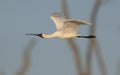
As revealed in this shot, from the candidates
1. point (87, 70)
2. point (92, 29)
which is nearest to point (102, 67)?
point (87, 70)

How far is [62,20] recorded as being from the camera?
9336 millimetres

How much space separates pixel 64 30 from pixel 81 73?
5.64m

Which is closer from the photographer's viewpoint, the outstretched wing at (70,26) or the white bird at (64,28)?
the outstretched wing at (70,26)

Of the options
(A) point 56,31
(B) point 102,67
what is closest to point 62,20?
(A) point 56,31

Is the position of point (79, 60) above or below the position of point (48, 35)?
below

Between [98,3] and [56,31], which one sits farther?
[98,3]

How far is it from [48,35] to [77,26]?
2.93ft

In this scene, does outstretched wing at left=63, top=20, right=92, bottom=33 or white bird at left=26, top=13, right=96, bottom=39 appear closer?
outstretched wing at left=63, top=20, right=92, bottom=33

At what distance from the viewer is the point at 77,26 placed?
8688 millimetres

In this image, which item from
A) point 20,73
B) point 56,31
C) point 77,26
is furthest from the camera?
point 20,73

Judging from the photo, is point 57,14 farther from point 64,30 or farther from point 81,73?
point 81,73

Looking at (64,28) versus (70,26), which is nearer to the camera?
(70,26)

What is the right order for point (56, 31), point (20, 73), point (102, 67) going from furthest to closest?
point (102, 67), point (20, 73), point (56, 31)

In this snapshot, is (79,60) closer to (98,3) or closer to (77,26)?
(98,3)
